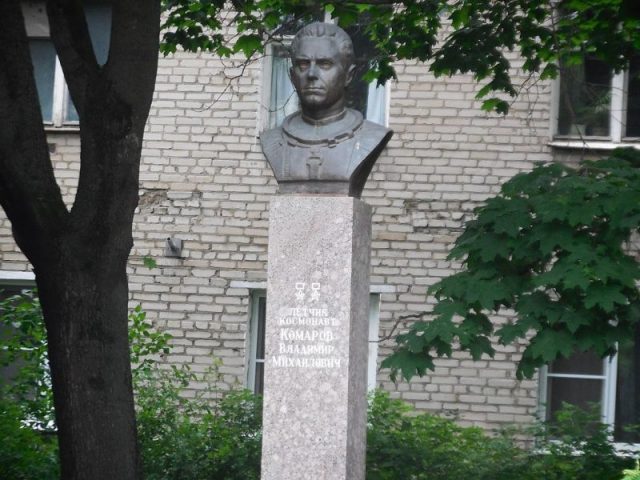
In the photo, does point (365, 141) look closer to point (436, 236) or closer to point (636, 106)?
point (436, 236)

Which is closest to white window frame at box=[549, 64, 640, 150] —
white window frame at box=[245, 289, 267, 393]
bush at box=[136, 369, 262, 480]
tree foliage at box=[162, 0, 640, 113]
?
tree foliage at box=[162, 0, 640, 113]

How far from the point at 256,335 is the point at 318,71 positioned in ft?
15.8

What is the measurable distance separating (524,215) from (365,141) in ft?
4.57

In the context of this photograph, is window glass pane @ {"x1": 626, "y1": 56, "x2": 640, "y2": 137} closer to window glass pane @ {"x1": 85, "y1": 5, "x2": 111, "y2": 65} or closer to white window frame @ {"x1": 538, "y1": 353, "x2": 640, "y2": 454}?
white window frame @ {"x1": 538, "y1": 353, "x2": 640, "y2": 454}

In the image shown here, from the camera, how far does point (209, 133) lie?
1077 cm

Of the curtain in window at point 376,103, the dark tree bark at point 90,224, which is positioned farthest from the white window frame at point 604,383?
the dark tree bark at point 90,224

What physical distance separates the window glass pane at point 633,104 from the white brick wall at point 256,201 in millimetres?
806

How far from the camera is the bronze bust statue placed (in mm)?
6211

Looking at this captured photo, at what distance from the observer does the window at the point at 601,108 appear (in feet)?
35.0

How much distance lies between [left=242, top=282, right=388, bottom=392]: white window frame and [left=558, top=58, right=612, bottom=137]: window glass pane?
2.18 m

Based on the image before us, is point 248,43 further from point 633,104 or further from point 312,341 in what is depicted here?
point 633,104

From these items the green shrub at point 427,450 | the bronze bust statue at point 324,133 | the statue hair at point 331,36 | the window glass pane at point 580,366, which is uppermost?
the statue hair at point 331,36

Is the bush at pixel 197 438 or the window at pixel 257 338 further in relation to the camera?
the window at pixel 257 338

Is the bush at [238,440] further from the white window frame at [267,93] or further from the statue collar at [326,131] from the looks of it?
the white window frame at [267,93]
